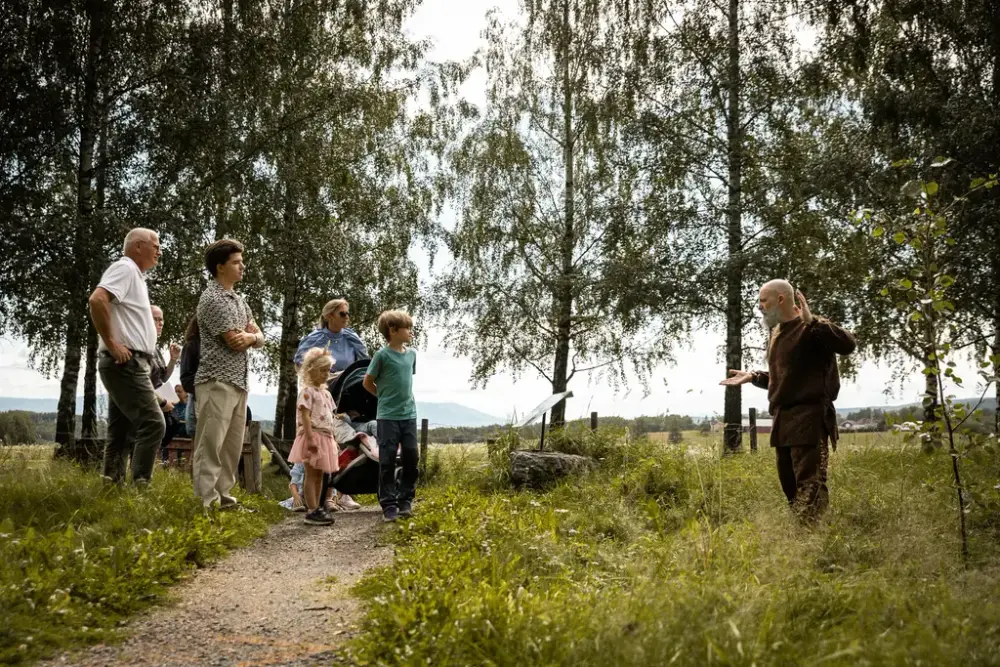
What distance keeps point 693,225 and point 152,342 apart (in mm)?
12509

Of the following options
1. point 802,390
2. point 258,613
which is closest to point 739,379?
point 802,390

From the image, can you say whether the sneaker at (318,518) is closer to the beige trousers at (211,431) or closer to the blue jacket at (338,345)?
the beige trousers at (211,431)

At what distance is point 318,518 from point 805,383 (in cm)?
450

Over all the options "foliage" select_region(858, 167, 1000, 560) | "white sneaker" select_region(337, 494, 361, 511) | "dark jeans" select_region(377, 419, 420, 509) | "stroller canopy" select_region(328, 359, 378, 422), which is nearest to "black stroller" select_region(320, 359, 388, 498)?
"stroller canopy" select_region(328, 359, 378, 422)

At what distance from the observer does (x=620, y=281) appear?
16328 mm

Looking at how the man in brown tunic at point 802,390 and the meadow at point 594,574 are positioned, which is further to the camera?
the man in brown tunic at point 802,390

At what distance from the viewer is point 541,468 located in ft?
29.9

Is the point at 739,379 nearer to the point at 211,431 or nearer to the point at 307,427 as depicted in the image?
the point at 307,427

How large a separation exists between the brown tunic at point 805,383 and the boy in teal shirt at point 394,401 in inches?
126

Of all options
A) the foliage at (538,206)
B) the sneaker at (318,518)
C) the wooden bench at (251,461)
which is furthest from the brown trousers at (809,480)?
the foliage at (538,206)

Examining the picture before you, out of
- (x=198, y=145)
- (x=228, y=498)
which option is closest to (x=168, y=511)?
(x=228, y=498)

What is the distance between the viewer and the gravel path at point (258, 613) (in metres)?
3.64

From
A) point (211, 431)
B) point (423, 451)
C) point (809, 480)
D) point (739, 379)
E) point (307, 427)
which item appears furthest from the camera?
point (423, 451)

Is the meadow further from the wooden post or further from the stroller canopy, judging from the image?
the wooden post
